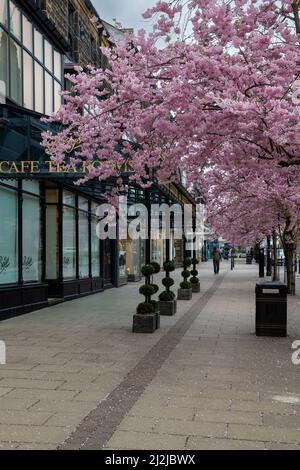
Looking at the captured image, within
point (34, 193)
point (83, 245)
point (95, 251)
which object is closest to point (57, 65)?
point (34, 193)

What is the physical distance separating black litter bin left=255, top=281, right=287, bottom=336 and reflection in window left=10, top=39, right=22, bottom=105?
7778 mm

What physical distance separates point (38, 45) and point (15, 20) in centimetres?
182

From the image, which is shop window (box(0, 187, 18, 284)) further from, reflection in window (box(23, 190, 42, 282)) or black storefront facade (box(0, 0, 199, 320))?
reflection in window (box(23, 190, 42, 282))

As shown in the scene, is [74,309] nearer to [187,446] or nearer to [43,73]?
[43,73]

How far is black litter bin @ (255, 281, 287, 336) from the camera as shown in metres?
10.6

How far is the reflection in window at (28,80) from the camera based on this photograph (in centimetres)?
1456

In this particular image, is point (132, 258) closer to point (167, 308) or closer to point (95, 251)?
point (95, 251)

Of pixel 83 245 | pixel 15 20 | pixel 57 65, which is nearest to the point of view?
pixel 15 20

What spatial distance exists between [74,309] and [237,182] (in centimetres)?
622

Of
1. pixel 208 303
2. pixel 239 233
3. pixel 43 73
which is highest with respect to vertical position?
pixel 43 73

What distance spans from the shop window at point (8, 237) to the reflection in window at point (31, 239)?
566 millimetres

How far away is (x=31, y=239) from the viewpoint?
1502 centimetres
